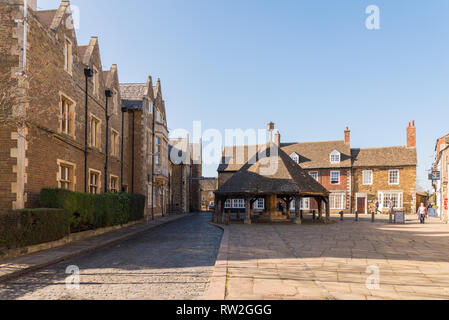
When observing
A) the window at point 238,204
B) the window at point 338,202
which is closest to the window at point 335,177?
the window at point 338,202

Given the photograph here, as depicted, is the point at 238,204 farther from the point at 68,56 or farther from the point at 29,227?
the point at 29,227

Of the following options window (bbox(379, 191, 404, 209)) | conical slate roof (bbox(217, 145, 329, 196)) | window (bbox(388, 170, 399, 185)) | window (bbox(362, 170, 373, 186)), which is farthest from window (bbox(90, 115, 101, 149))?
window (bbox(388, 170, 399, 185))

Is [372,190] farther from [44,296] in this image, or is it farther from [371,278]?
[44,296]

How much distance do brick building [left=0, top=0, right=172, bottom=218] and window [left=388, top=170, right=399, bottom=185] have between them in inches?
1150

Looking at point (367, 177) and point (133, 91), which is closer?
point (133, 91)

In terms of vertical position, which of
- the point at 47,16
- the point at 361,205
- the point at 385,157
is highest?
the point at 47,16

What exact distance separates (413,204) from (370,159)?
A: 23.1ft

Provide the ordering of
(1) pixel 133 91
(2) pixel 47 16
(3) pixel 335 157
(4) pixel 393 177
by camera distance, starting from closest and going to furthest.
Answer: (2) pixel 47 16
(1) pixel 133 91
(4) pixel 393 177
(3) pixel 335 157

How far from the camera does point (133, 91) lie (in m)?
26.7

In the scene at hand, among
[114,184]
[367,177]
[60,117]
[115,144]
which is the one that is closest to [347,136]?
[367,177]

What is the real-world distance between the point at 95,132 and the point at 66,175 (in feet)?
14.6

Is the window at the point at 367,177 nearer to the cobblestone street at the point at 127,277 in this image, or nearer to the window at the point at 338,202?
the window at the point at 338,202

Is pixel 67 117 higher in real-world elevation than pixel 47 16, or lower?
lower

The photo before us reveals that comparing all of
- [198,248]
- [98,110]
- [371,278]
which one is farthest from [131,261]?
[98,110]
